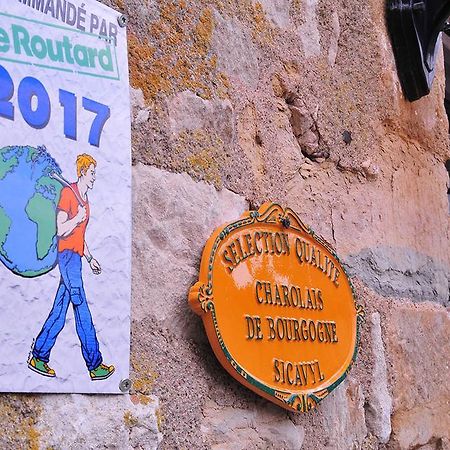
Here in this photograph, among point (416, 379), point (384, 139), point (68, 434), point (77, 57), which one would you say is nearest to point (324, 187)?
point (384, 139)

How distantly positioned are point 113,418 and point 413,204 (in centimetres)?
97

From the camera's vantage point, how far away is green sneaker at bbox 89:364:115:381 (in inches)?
39.4

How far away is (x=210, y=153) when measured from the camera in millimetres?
1262

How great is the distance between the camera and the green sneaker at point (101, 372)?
1002mm

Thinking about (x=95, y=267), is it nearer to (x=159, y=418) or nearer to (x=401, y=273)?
(x=159, y=418)

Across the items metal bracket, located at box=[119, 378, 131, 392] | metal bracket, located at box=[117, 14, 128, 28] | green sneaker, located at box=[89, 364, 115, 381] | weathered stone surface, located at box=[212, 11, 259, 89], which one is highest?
metal bracket, located at box=[117, 14, 128, 28]

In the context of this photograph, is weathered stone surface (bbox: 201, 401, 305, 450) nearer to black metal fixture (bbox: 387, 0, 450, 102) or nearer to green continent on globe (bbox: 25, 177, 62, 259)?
green continent on globe (bbox: 25, 177, 62, 259)

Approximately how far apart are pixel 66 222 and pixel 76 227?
0.05 ft

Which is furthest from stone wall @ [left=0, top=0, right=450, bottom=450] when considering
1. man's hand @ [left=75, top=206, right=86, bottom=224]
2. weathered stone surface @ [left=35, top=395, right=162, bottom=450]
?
man's hand @ [left=75, top=206, right=86, bottom=224]

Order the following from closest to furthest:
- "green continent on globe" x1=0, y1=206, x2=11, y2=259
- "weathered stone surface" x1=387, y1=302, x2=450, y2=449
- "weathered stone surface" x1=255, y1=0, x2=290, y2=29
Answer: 1. "green continent on globe" x1=0, y1=206, x2=11, y2=259
2. "weathered stone surface" x1=255, y1=0, x2=290, y2=29
3. "weathered stone surface" x1=387, y1=302, x2=450, y2=449

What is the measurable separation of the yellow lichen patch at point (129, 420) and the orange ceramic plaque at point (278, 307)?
16 centimetres

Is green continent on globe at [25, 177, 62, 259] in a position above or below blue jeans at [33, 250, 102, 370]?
above

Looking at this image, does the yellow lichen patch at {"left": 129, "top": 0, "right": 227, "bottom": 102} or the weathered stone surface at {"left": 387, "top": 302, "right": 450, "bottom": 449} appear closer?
the yellow lichen patch at {"left": 129, "top": 0, "right": 227, "bottom": 102}

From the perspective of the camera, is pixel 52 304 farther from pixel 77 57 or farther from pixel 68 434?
pixel 77 57
